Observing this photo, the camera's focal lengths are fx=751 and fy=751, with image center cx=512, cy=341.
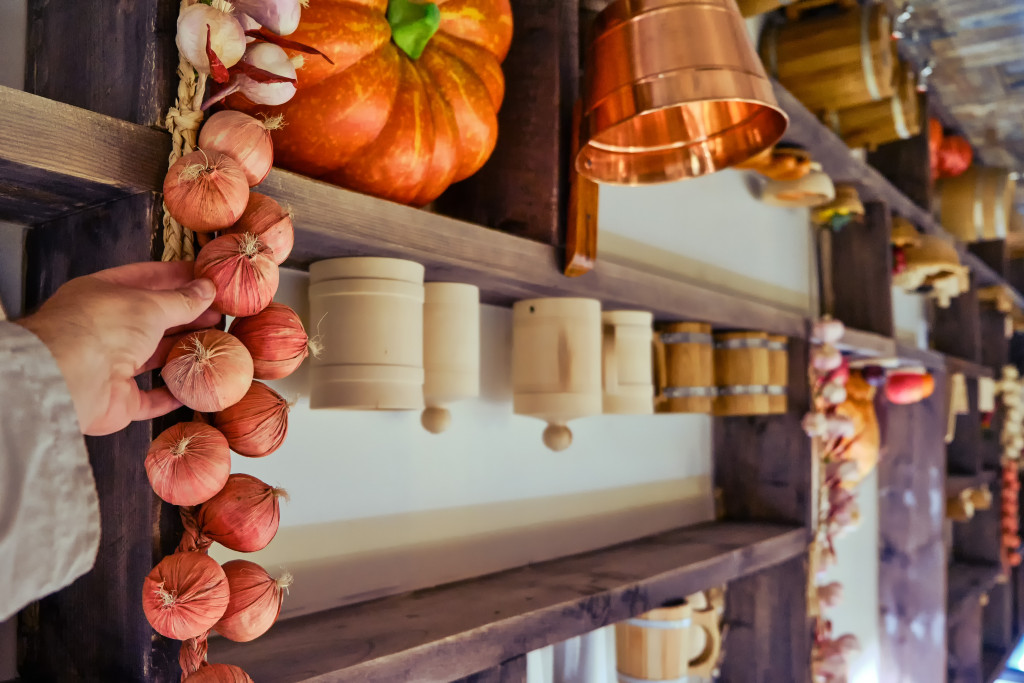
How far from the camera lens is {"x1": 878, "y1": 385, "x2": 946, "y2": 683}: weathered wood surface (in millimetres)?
2799

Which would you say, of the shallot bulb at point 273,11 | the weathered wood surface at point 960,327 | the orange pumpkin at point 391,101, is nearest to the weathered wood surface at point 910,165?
the weathered wood surface at point 960,327

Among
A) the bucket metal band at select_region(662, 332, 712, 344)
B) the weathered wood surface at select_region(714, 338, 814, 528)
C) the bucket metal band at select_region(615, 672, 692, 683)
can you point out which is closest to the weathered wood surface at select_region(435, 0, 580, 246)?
the bucket metal band at select_region(662, 332, 712, 344)

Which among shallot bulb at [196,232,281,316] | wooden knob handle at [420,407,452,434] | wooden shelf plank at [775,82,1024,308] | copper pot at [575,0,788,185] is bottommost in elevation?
wooden knob handle at [420,407,452,434]

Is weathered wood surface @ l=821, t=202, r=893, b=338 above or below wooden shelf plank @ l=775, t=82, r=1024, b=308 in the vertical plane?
below

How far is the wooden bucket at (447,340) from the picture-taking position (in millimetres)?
953

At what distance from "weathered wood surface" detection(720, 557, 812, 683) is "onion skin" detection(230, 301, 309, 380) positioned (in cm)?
145

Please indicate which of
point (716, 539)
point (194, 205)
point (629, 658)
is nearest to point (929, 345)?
point (716, 539)

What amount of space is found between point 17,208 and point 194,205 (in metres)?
0.19

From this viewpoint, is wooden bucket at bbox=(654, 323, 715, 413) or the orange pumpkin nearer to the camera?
the orange pumpkin

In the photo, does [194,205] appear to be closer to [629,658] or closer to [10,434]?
[10,434]

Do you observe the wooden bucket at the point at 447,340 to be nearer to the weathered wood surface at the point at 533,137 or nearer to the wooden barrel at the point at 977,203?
the weathered wood surface at the point at 533,137

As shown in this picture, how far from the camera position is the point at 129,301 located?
0.50m

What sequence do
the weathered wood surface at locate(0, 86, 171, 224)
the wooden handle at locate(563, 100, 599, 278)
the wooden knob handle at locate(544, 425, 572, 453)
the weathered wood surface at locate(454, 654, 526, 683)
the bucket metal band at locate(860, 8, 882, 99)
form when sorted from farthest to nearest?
the bucket metal band at locate(860, 8, 882, 99) < the wooden knob handle at locate(544, 425, 572, 453) < the wooden handle at locate(563, 100, 599, 278) < the weathered wood surface at locate(454, 654, 526, 683) < the weathered wood surface at locate(0, 86, 171, 224)

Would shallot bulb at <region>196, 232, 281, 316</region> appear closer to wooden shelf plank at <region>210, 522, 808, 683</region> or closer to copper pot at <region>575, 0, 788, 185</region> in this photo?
wooden shelf plank at <region>210, 522, 808, 683</region>
